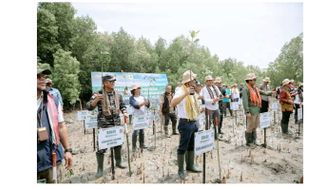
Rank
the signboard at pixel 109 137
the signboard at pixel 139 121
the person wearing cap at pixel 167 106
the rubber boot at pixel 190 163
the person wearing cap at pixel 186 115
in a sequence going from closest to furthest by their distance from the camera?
1. the signboard at pixel 109 137
2. the person wearing cap at pixel 186 115
3. the rubber boot at pixel 190 163
4. the signboard at pixel 139 121
5. the person wearing cap at pixel 167 106

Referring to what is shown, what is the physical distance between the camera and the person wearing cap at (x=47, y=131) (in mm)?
2986

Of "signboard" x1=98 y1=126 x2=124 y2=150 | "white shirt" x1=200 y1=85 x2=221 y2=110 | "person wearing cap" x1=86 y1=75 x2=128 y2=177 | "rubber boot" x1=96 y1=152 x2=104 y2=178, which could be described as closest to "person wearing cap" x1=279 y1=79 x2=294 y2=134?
"white shirt" x1=200 y1=85 x2=221 y2=110

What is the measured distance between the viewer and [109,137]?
4398 millimetres

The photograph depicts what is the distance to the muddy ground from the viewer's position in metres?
4.73

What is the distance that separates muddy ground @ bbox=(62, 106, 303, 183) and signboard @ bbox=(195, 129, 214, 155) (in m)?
0.68

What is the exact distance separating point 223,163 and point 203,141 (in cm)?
162

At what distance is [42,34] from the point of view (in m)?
6.79

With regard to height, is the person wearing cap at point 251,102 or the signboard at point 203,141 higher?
the person wearing cap at point 251,102

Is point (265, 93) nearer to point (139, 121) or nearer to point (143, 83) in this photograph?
point (139, 121)

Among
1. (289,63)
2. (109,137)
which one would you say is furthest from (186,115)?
(289,63)

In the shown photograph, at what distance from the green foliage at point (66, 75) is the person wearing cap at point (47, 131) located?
545 cm

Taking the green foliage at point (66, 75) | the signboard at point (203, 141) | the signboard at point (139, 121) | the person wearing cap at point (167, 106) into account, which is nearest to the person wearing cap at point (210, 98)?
the person wearing cap at point (167, 106)

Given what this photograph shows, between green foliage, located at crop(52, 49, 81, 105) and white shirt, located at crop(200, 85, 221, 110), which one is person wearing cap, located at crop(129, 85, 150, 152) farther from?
green foliage, located at crop(52, 49, 81, 105)

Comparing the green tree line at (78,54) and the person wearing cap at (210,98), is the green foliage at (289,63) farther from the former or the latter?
the person wearing cap at (210,98)
